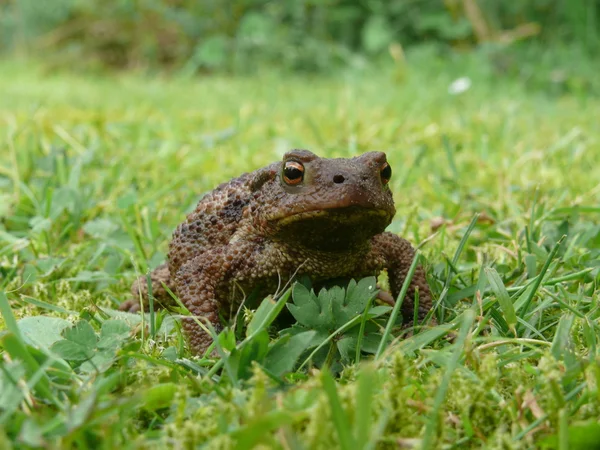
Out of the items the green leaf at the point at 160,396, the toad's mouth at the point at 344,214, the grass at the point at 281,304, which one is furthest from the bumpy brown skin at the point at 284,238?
the green leaf at the point at 160,396

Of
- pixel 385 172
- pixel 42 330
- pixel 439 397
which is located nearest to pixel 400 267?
pixel 385 172

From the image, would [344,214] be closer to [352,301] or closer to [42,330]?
[352,301]

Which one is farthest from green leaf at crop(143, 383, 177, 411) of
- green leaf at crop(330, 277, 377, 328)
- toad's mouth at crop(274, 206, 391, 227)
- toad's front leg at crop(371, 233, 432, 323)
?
toad's front leg at crop(371, 233, 432, 323)

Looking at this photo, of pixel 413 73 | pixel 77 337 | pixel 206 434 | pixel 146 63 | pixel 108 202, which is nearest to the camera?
pixel 206 434

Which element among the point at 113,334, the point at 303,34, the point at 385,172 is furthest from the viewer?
the point at 303,34

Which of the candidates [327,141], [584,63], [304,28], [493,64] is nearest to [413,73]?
[493,64]

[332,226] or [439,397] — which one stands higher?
[332,226]

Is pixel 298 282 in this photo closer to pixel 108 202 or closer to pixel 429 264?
pixel 429 264
